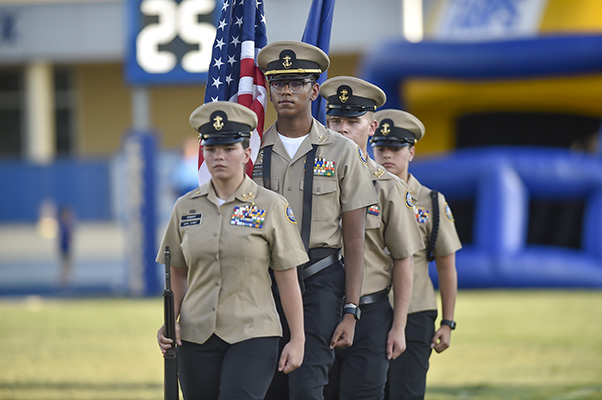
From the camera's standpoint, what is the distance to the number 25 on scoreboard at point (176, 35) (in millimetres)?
9195

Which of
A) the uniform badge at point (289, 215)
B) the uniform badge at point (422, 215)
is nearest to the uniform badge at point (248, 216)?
the uniform badge at point (289, 215)

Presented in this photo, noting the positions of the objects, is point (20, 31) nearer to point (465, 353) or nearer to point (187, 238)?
point (465, 353)

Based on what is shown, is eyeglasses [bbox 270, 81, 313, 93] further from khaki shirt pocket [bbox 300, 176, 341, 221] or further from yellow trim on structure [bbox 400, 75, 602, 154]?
yellow trim on structure [bbox 400, 75, 602, 154]

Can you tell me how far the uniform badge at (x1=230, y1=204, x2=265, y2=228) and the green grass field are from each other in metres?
3.89

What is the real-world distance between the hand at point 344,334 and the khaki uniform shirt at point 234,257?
0.42 meters

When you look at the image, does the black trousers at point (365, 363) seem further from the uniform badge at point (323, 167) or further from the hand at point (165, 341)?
the hand at point (165, 341)

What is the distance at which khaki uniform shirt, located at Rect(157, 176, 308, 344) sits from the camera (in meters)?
4.11

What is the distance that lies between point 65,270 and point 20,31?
13.9 metres

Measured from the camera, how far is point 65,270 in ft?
66.6

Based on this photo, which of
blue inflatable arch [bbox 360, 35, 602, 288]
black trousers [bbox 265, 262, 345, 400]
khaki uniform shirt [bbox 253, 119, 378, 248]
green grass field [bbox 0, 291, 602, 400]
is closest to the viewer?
black trousers [bbox 265, 262, 345, 400]

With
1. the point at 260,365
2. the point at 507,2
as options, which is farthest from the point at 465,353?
the point at 507,2

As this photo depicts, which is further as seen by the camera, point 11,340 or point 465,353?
point 11,340

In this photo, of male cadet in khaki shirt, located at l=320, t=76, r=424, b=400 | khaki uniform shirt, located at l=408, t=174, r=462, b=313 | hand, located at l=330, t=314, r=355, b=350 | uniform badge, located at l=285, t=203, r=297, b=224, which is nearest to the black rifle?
uniform badge, located at l=285, t=203, r=297, b=224

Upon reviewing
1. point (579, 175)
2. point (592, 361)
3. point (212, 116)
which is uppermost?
point (212, 116)
